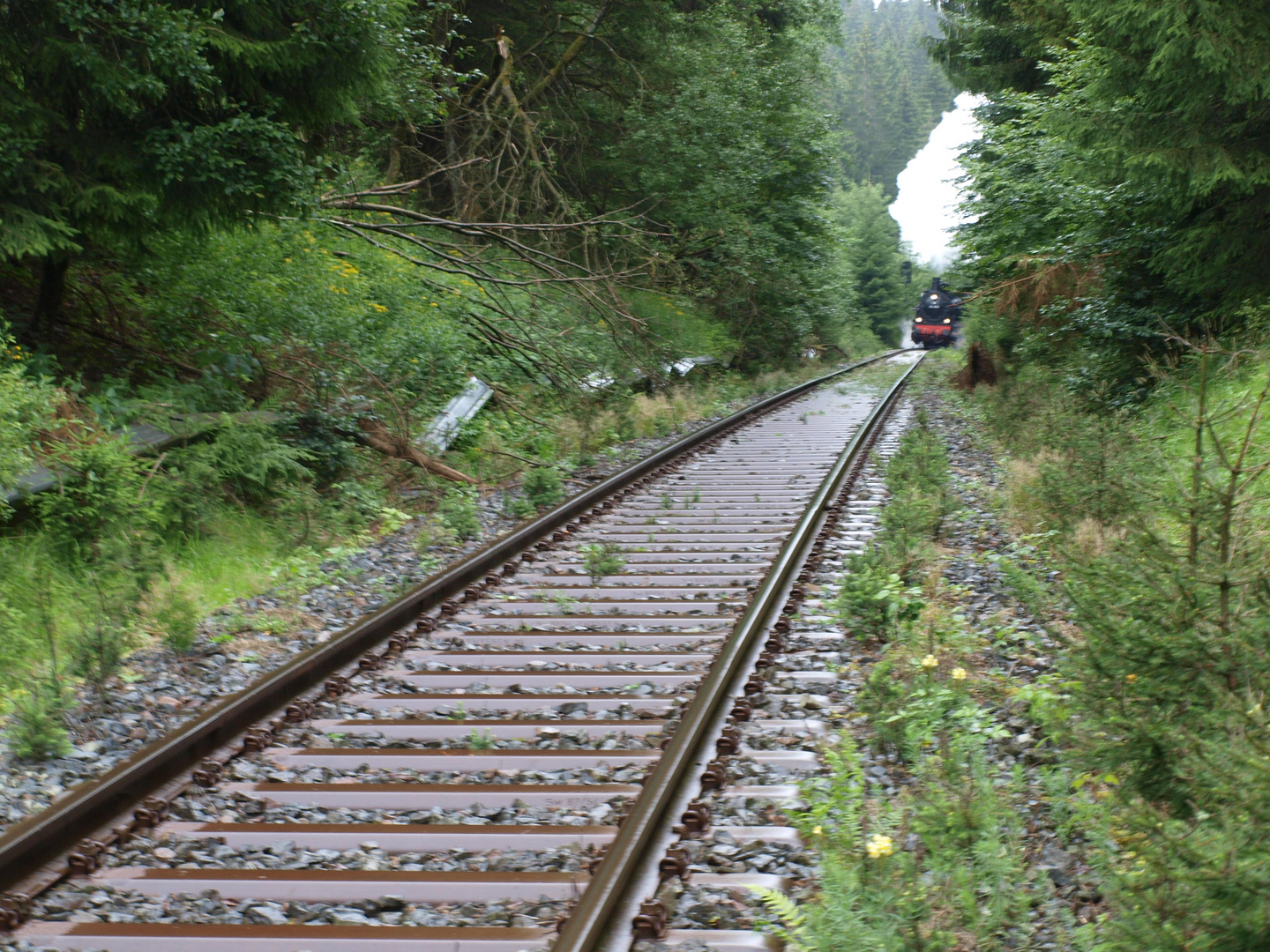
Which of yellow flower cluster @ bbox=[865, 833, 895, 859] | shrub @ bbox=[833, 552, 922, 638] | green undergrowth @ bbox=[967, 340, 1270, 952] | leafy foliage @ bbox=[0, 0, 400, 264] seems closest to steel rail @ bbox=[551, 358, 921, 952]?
shrub @ bbox=[833, 552, 922, 638]

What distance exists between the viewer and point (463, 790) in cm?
389

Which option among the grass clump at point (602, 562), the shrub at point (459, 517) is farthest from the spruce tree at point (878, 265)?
the grass clump at point (602, 562)

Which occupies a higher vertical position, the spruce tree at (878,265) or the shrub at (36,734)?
the spruce tree at (878,265)

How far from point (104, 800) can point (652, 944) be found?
216 cm

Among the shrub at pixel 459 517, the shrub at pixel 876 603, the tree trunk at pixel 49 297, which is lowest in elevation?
the shrub at pixel 876 603

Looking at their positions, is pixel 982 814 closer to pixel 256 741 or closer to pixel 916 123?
pixel 256 741

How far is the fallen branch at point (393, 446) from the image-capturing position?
9906 mm

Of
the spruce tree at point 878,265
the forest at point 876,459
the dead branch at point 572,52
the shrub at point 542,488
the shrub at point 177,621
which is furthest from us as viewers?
the spruce tree at point 878,265

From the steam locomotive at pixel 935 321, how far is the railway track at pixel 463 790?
46019 mm

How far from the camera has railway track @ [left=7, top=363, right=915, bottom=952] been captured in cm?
305

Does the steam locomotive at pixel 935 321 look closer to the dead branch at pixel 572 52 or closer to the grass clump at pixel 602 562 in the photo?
the dead branch at pixel 572 52

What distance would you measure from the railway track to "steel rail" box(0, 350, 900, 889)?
1 centimetres

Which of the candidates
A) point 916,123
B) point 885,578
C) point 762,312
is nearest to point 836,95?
point 916,123

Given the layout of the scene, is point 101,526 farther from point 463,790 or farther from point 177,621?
point 463,790
